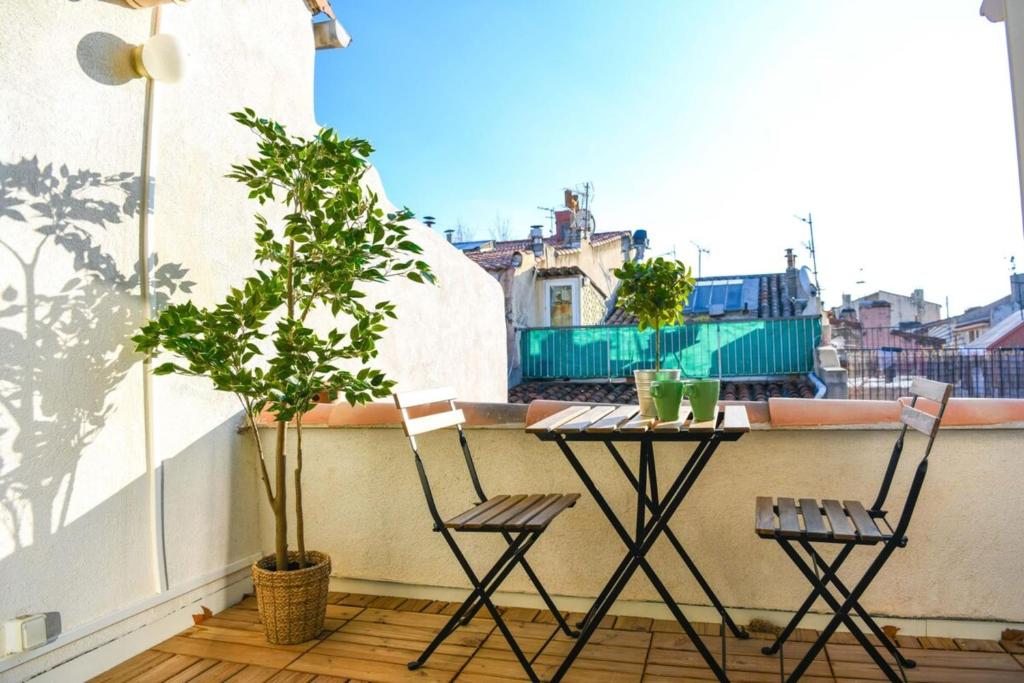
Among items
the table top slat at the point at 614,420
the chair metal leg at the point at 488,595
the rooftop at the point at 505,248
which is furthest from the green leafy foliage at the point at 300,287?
the rooftop at the point at 505,248

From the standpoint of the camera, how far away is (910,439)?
2.40 metres

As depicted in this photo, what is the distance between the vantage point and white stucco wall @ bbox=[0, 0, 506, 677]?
6.84 feet

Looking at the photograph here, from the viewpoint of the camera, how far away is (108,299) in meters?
2.41

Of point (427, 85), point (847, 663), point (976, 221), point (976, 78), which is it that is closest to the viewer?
point (847, 663)

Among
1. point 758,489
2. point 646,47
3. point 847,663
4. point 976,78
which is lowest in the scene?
point 847,663

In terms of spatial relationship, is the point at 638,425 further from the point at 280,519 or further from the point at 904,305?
the point at 904,305

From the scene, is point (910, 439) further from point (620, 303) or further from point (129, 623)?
point (129, 623)

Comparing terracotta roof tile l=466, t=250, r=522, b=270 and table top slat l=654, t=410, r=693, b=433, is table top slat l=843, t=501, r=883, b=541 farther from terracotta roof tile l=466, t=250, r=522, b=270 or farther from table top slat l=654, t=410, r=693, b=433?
terracotta roof tile l=466, t=250, r=522, b=270

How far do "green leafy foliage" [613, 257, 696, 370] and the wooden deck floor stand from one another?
3.37 feet

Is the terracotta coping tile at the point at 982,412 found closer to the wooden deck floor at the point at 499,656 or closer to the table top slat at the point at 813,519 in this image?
the table top slat at the point at 813,519

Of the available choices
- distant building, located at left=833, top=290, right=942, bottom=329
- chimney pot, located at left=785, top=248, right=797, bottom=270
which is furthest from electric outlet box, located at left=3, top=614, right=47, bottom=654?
distant building, located at left=833, top=290, right=942, bottom=329

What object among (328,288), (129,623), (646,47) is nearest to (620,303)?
(328,288)

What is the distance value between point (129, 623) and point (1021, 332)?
2364 centimetres

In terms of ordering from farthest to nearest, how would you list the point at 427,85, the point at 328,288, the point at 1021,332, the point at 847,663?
the point at 1021,332 < the point at 427,85 < the point at 328,288 < the point at 847,663
